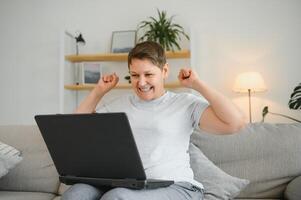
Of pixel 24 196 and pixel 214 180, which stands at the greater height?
pixel 214 180

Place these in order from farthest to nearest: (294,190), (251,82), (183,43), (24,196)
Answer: (183,43) → (251,82) → (24,196) → (294,190)

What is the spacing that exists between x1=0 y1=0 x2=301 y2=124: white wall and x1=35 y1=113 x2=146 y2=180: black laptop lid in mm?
2221

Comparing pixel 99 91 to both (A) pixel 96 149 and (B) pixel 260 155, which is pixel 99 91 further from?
(B) pixel 260 155

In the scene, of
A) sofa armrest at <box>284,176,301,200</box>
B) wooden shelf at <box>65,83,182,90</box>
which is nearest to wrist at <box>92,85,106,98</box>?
sofa armrest at <box>284,176,301,200</box>

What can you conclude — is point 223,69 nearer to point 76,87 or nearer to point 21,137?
point 76,87

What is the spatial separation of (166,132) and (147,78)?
221mm

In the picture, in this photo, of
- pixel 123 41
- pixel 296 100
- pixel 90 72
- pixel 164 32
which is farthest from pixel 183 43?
pixel 296 100

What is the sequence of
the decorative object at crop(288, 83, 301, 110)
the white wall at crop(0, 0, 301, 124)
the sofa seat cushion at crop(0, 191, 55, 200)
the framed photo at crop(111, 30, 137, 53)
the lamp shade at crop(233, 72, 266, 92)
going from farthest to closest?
the framed photo at crop(111, 30, 137, 53) < the white wall at crop(0, 0, 301, 124) < the lamp shade at crop(233, 72, 266, 92) < the decorative object at crop(288, 83, 301, 110) < the sofa seat cushion at crop(0, 191, 55, 200)

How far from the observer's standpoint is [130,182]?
3.42ft

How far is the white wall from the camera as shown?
319cm

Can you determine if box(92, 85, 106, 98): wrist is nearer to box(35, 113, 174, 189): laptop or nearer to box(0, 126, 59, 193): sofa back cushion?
box(35, 113, 174, 189): laptop

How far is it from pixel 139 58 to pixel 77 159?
0.45 m

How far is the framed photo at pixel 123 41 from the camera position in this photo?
10.8 ft

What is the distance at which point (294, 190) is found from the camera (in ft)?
4.89
